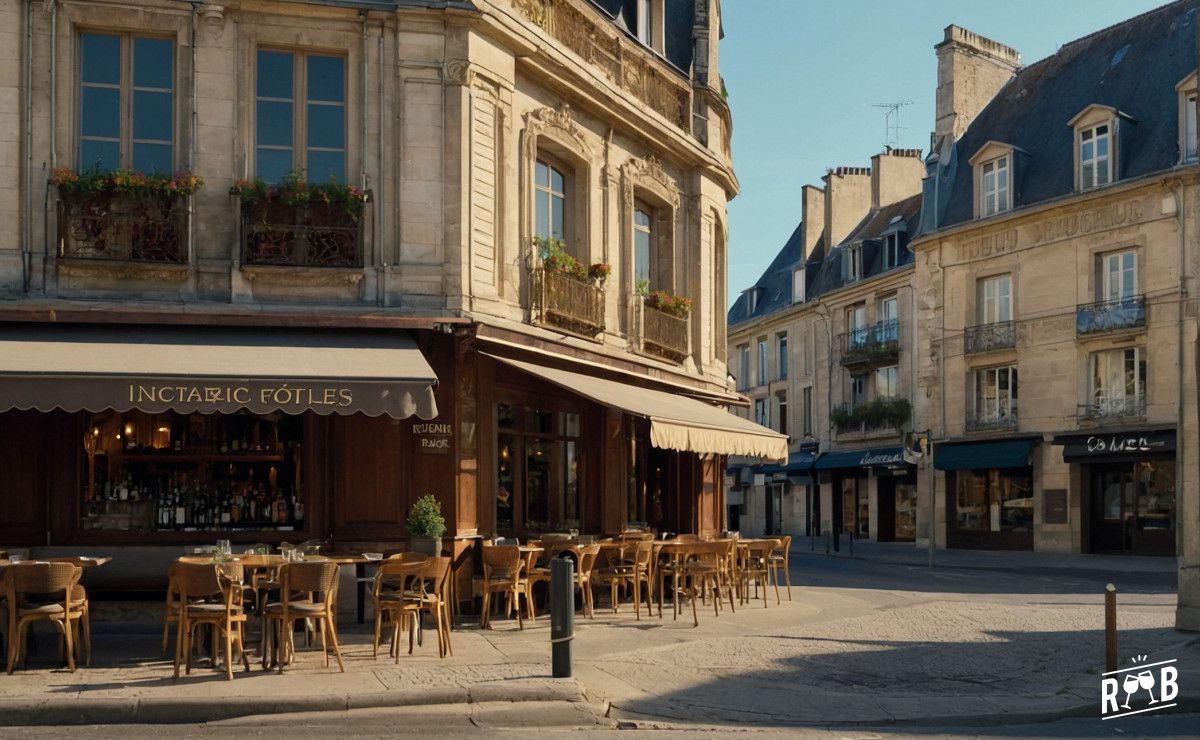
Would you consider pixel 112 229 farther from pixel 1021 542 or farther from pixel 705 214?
pixel 1021 542

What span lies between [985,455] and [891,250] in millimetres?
9138

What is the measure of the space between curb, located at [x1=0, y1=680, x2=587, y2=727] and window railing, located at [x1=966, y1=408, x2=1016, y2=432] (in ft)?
89.0

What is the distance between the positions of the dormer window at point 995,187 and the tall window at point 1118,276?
11.6 feet

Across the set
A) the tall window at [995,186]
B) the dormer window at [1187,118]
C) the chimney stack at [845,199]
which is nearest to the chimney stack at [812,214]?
the chimney stack at [845,199]

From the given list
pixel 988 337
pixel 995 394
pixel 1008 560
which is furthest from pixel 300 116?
pixel 995 394

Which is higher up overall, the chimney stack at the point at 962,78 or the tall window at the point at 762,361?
the chimney stack at the point at 962,78

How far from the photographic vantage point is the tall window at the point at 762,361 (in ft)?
162

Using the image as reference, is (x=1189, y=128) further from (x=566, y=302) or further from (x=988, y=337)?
(x=566, y=302)

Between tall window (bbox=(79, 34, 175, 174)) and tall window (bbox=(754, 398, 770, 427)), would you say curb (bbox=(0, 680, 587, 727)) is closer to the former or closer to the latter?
tall window (bbox=(79, 34, 175, 174))

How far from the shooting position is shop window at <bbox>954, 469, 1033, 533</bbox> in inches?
1314

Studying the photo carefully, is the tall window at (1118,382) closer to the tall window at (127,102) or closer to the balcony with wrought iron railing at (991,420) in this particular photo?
the balcony with wrought iron railing at (991,420)

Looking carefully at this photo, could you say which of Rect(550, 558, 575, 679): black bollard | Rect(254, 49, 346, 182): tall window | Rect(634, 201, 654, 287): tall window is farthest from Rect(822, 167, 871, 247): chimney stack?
Rect(550, 558, 575, 679): black bollard

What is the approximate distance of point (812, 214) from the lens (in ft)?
156

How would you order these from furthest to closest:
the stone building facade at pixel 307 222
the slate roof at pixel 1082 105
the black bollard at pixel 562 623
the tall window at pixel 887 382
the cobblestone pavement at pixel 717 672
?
the tall window at pixel 887 382
the slate roof at pixel 1082 105
the stone building facade at pixel 307 222
the black bollard at pixel 562 623
the cobblestone pavement at pixel 717 672
